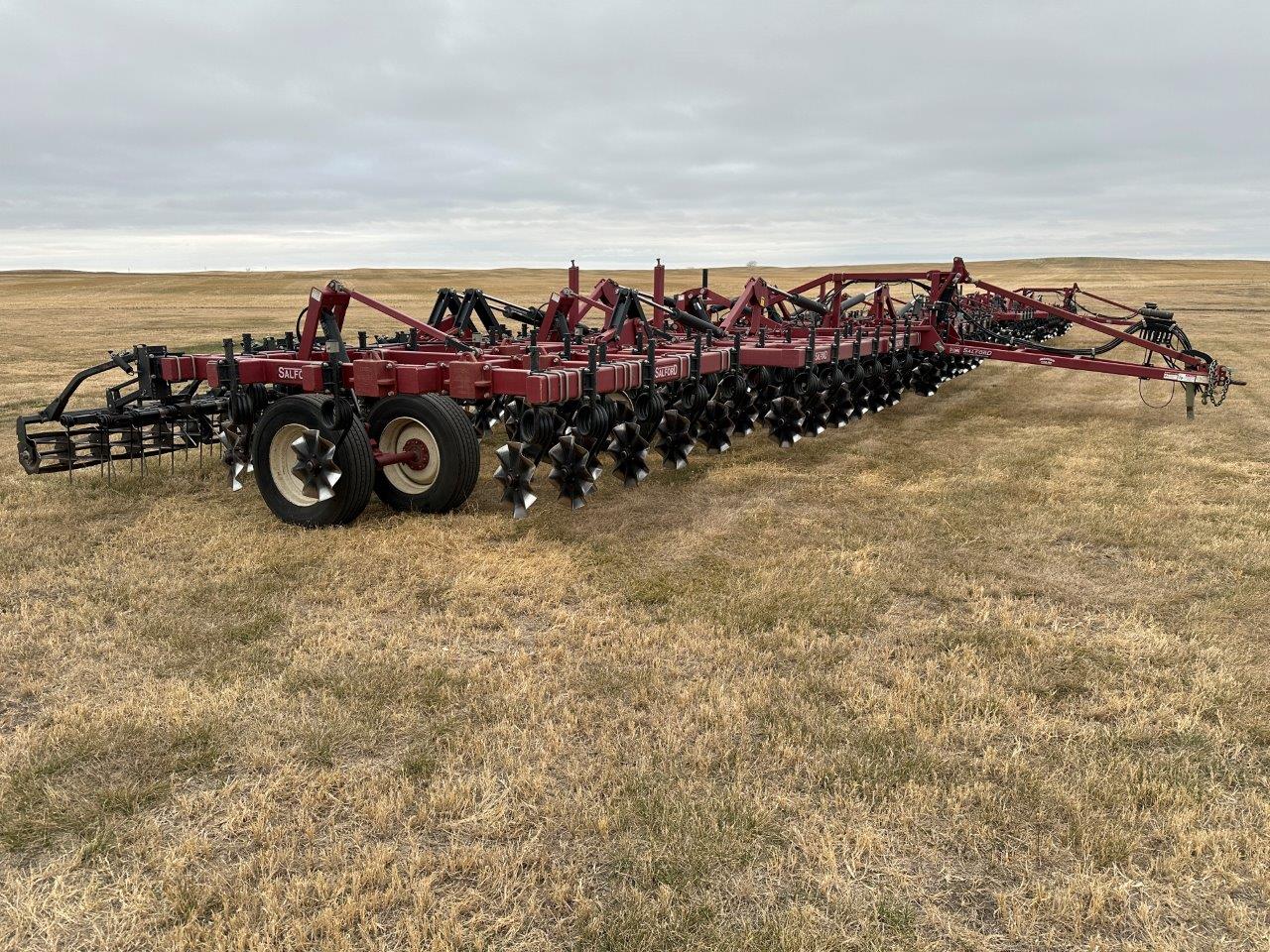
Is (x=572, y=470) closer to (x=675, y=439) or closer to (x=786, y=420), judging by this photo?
(x=675, y=439)

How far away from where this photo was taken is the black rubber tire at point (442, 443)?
592cm

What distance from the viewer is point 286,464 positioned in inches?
248

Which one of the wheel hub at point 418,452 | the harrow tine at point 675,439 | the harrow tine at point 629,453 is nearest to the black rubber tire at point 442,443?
the wheel hub at point 418,452

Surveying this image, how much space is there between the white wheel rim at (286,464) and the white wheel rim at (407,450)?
592 millimetres

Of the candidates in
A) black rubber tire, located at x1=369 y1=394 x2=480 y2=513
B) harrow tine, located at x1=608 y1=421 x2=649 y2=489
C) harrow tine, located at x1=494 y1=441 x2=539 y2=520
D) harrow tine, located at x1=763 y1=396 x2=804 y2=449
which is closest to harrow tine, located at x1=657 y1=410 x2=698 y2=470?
harrow tine, located at x1=608 y1=421 x2=649 y2=489

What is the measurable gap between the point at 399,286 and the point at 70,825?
5421 centimetres

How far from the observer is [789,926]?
2338 mm

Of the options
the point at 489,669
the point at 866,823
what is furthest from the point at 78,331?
the point at 866,823

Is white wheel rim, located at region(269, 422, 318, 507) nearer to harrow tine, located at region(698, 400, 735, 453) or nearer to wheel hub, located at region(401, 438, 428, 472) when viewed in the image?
wheel hub, located at region(401, 438, 428, 472)

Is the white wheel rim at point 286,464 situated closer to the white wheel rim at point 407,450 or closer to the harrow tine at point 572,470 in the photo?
the white wheel rim at point 407,450

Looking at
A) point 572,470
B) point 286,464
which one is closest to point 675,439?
point 572,470

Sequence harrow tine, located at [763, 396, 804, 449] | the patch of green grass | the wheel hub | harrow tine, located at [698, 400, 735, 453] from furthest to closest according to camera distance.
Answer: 1. harrow tine, located at [763, 396, 804, 449]
2. harrow tine, located at [698, 400, 735, 453]
3. the wheel hub
4. the patch of green grass

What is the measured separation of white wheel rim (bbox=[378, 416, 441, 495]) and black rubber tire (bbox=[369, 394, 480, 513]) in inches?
1.8

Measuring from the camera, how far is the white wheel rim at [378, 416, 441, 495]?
243 inches
